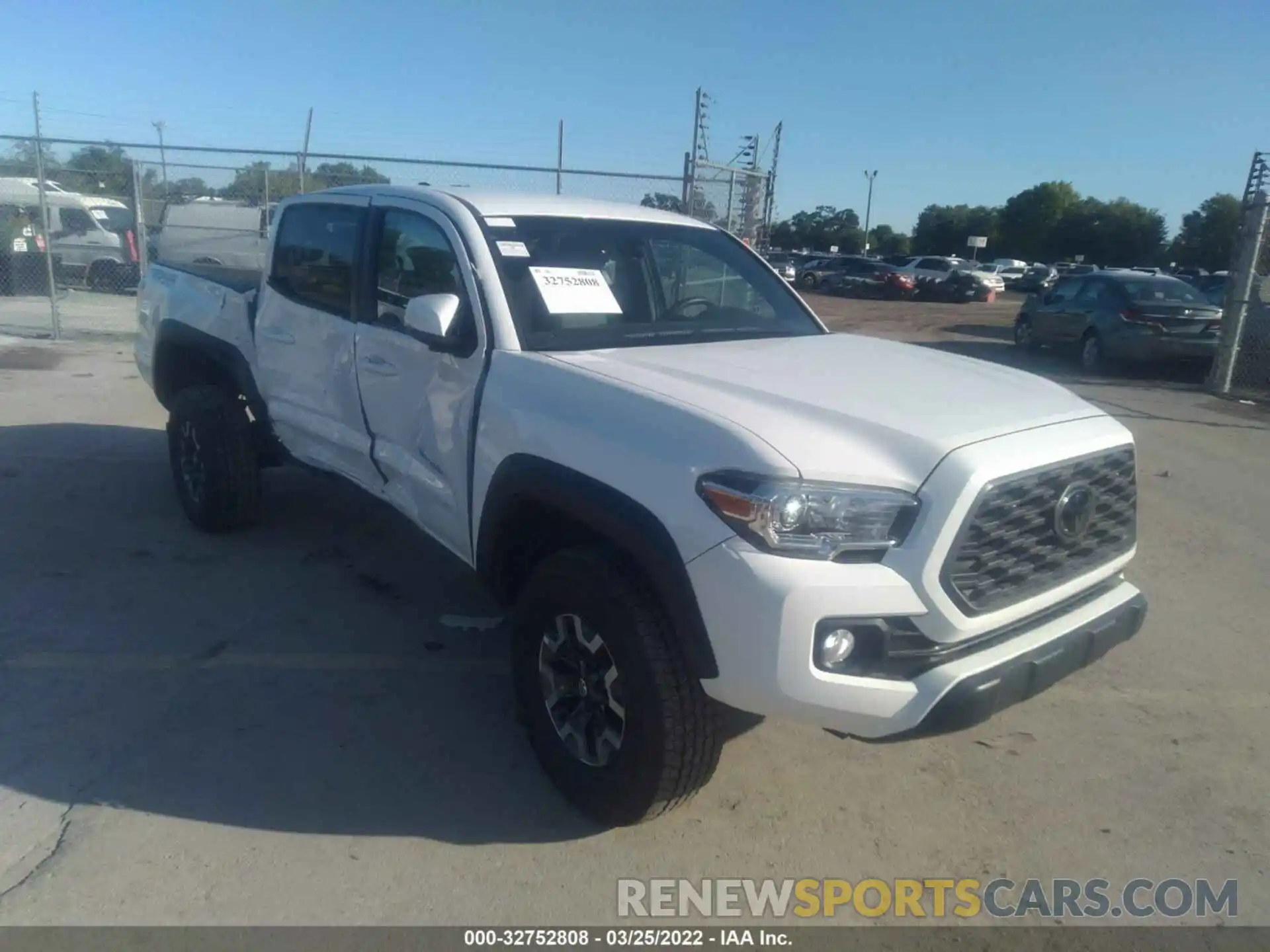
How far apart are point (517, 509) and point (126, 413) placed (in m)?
7.06

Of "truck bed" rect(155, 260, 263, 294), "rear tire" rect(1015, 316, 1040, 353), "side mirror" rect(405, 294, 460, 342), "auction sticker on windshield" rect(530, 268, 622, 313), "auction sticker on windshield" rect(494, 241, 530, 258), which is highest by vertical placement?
"auction sticker on windshield" rect(494, 241, 530, 258)

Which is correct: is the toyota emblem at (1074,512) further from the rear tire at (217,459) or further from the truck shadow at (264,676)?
the rear tire at (217,459)

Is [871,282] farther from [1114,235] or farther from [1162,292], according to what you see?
[1114,235]

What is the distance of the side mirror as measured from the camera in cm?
356

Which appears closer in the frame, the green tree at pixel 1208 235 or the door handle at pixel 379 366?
the door handle at pixel 379 366

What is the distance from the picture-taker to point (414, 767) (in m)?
3.63

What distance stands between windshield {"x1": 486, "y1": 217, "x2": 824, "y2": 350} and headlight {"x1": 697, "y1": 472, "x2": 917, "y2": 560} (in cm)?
122

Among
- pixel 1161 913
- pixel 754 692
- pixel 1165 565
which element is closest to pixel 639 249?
pixel 754 692

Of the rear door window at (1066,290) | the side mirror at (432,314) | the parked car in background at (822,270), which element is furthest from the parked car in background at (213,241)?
the parked car in background at (822,270)

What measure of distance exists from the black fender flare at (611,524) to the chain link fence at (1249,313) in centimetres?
1188

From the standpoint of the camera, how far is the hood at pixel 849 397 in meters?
2.82

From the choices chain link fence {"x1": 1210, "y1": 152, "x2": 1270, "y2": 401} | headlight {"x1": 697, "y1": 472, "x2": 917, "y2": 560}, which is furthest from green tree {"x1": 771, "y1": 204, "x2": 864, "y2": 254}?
headlight {"x1": 697, "y1": 472, "x2": 917, "y2": 560}

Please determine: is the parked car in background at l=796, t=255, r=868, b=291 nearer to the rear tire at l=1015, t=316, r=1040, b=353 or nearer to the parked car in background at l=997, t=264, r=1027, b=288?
the parked car in background at l=997, t=264, r=1027, b=288

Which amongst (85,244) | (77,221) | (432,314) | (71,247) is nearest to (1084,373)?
(432,314)
